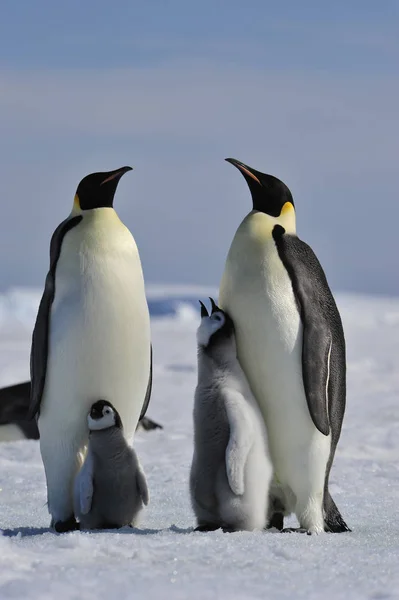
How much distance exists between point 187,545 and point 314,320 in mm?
1315

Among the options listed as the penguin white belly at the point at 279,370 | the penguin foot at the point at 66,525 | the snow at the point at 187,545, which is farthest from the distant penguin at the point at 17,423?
the penguin white belly at the point at 279,370

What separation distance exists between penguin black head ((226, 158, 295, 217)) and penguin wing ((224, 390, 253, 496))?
0.97 meters

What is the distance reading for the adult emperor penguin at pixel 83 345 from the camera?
465cm

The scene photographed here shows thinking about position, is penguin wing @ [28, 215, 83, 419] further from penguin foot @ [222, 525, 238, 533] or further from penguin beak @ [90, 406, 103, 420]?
penguin foot @ [222, 525, 238, 533]

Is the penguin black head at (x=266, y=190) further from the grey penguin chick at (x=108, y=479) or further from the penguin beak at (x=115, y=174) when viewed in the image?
the grey penguin chick at (x=108, y=479)

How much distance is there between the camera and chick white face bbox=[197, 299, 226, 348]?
4555 millimetres

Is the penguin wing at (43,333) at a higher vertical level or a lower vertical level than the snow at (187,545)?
higher

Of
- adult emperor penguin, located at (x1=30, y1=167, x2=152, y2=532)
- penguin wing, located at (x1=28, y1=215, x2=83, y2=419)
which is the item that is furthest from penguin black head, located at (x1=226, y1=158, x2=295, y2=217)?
penguin wing, located at (x1=28, y1=215, x2=83, y2=419)

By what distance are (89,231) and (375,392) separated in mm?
7805

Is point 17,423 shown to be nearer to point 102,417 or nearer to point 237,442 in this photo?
point 102,417

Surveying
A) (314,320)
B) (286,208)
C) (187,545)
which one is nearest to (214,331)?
(314,320)

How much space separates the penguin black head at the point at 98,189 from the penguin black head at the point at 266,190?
0.55 meters

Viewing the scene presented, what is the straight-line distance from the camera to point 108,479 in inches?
177

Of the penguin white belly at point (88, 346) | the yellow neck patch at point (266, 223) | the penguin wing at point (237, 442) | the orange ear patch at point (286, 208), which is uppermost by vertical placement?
the orange ear patch at point (286, 208)
